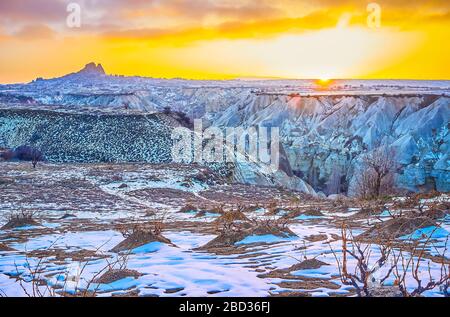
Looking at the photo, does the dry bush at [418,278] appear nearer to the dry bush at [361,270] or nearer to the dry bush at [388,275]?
the dry bush at [388,275]

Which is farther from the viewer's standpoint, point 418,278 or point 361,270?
point 418,278

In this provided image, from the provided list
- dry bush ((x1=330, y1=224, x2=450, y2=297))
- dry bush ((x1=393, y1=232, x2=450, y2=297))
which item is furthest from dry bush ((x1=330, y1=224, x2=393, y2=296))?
dry bush ((x1=393, y1=232, x2=450, y2=297))

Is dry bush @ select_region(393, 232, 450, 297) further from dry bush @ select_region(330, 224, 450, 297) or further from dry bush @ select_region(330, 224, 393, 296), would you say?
dry bush @ select_region(330, 224, 393, 296)

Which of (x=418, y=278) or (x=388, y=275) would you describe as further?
(x=418, y=278)

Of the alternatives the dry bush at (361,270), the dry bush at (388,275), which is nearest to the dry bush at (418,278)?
the dry bush at (388,275)

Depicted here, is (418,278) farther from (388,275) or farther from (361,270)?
(361,270)

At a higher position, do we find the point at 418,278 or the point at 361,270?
the point at 361,270

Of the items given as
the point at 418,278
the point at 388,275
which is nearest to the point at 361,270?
the point at 388,275

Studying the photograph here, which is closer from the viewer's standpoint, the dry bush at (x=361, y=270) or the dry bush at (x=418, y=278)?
the dry bush at (x=418, y=278)

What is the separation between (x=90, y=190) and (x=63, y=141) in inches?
670

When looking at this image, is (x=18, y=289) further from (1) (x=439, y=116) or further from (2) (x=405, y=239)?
(1) (x=439, y=116)

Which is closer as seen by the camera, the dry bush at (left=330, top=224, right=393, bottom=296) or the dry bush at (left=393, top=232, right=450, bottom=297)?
the dry bush at (left=393, top=232, right=450, bottom=297)
